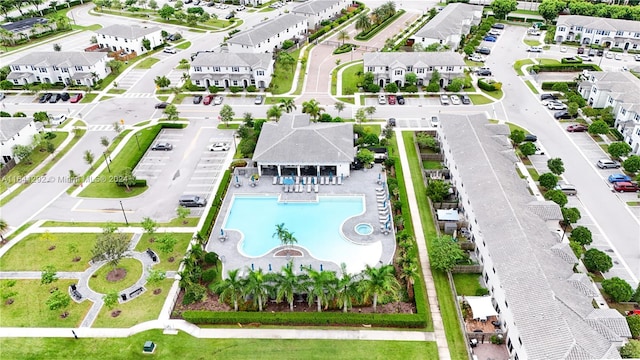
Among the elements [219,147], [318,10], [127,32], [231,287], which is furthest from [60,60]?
[231,287]

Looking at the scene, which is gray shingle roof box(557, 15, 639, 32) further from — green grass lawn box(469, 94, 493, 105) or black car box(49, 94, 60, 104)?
black car box(49, 94, 60, 104)

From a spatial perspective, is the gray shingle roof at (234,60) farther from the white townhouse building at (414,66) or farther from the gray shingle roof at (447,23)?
the gray shingle roof at (447,23)

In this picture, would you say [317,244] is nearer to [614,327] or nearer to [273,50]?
[614,327]

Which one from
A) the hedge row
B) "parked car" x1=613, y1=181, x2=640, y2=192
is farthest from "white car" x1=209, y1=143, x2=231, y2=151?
"parked car" x1=613, y1=181, x2=640, y2=192

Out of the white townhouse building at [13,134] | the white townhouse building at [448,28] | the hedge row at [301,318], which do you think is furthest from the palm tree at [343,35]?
the hedge row at [301,318]

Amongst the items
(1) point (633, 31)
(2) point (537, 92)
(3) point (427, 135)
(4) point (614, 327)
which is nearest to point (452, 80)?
(2) point (537, 92)
